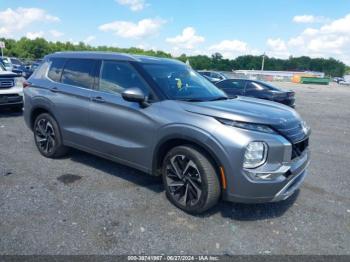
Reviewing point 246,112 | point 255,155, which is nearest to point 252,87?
point 246,112

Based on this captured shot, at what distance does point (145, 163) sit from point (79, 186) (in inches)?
43.3

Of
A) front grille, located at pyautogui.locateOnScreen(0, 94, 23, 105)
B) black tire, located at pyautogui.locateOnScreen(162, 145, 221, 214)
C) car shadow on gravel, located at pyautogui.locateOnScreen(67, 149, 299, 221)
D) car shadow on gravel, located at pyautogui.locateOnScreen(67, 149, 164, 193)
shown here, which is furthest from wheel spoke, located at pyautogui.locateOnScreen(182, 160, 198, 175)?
front grille, located at pyautogui.locateOnScreen(0, 94, 23, 105)

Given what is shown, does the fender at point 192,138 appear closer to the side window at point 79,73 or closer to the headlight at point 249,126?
the headlight at point 249,126

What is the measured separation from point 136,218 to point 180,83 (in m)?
1.89

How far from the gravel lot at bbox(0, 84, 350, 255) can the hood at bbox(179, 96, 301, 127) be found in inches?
45.8

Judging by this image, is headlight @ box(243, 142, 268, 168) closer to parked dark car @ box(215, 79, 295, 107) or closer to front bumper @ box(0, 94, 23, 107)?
front bumper @ box(0, 94, 23, 107)

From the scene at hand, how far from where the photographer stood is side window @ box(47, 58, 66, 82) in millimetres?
5293

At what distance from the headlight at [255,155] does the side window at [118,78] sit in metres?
1.53

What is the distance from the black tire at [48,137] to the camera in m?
5.29

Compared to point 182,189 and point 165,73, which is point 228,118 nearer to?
point 182,189

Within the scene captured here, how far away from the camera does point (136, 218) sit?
364 cm

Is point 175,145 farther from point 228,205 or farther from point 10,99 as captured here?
point 10,99

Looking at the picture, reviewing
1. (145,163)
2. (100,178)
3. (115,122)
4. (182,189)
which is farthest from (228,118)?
(100,178)

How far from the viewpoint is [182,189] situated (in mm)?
3811
